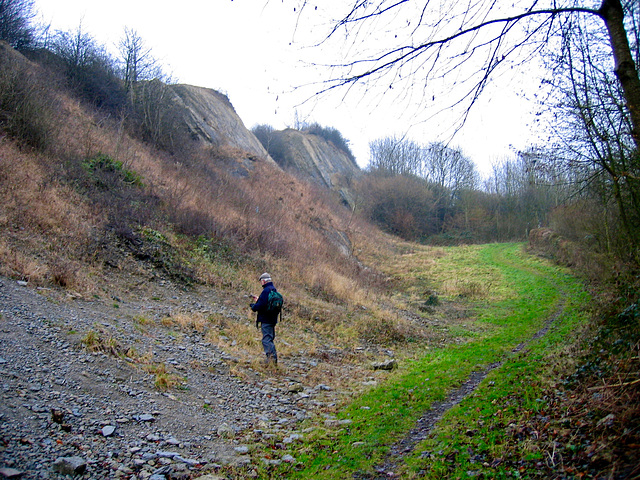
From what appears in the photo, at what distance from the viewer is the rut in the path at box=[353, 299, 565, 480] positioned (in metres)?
4.33

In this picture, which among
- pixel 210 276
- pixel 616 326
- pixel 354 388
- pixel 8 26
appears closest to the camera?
pixel 616 326

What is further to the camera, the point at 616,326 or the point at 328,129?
the point at 328,129

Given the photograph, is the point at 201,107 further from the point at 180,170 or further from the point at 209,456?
the point at 209,456

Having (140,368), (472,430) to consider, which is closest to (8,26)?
(140,368)

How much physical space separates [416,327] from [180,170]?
51.2 ft

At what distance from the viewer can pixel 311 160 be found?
51000 mm

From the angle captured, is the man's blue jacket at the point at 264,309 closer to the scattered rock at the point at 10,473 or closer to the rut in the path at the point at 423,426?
the rut in the path at the point at 423,426

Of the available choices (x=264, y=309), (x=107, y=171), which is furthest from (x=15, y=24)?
(x=264, y=309)

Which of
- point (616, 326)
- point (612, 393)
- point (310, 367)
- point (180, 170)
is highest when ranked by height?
point (180, 170)

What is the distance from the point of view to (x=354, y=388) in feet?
25.2

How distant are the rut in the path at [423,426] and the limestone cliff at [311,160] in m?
39.6

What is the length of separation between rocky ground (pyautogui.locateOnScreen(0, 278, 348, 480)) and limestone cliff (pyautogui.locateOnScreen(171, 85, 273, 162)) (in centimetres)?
2479

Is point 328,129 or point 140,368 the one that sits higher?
point 328,129

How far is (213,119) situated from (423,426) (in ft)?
112
